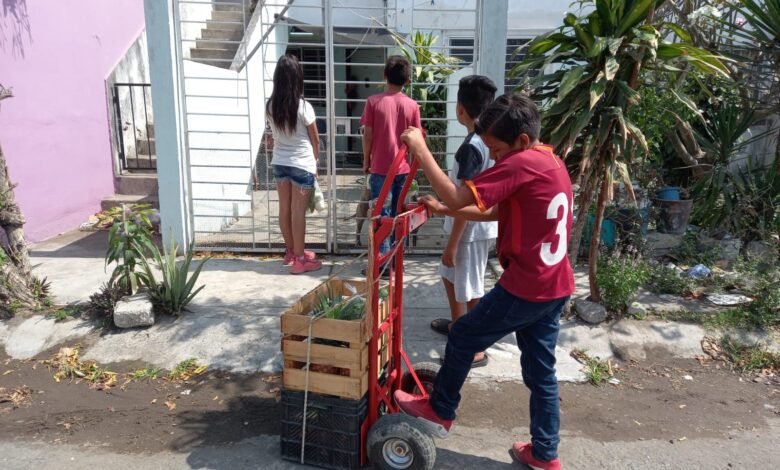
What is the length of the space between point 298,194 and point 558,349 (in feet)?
9.20

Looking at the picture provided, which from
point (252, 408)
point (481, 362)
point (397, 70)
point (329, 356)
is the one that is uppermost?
point (397, 70)

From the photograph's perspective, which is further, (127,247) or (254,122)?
(254,122)

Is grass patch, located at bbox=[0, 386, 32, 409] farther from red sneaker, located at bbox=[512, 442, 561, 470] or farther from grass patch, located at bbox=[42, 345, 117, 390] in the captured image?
red sneaker, located at bbox=[512, 442, 561, 470]

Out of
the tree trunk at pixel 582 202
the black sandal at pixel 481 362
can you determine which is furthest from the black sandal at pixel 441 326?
the tree trunk at pixel 582 202

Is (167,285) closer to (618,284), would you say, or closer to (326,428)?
(326,428)

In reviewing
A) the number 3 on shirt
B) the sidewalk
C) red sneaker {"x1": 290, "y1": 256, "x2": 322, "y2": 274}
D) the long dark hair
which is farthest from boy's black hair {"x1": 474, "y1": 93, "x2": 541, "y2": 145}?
red sneaker {"x1": 290, "y1": 256, "x2": 322, "y2": 274}

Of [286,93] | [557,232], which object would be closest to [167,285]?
[286,93]

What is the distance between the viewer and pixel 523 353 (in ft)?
9.93

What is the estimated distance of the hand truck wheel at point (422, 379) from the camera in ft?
11.3

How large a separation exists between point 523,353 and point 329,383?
3.37 feet

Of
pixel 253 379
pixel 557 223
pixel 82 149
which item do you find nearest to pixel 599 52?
pixel 557 223

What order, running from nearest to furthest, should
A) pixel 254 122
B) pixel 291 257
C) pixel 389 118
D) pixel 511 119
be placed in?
1. pixel 511 119
2. pixel 389 118
3. pixel 291 257
4. pixel 254 122

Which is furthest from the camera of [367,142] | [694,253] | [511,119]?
[694,253]

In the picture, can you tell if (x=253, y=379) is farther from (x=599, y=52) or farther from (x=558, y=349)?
(x=599, y=52)
